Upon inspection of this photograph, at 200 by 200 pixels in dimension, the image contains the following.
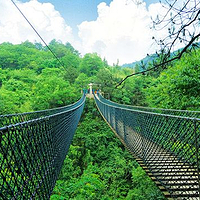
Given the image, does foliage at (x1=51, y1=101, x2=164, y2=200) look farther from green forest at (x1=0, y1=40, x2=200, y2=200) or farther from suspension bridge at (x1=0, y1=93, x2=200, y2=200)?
suspension bridge at (x1=0, y1=93, x2=200, y2=200)

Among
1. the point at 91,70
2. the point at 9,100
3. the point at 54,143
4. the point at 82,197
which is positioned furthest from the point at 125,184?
the point at 91,70

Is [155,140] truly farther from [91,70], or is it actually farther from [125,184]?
[91,70]

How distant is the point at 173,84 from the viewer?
4.42 metres

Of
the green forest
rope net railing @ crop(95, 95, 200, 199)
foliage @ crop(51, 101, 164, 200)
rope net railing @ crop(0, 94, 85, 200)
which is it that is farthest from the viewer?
foliage @ crop(51, 101, 164, 200)

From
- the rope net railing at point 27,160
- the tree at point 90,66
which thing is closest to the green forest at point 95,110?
the rope net railing at point 27,160

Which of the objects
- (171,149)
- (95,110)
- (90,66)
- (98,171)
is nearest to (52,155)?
(171,149)

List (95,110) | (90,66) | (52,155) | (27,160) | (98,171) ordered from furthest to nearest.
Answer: (90,66), (95,110), (98,171), (52,155), (27,160)

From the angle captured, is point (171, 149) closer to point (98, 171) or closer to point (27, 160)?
point (27, 160)

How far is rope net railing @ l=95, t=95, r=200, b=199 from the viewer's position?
3.02 ft

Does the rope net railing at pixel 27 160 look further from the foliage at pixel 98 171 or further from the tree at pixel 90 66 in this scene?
the tree at pixel 90 66

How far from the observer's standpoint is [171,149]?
4.01 feet

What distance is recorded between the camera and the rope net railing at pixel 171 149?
3.02ft

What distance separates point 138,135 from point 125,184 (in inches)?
189

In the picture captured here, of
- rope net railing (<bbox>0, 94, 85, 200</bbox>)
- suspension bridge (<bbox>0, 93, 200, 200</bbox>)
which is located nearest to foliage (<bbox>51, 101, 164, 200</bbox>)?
suspension bridge (<bbox>0, 93, 200, 200</bbox>)
